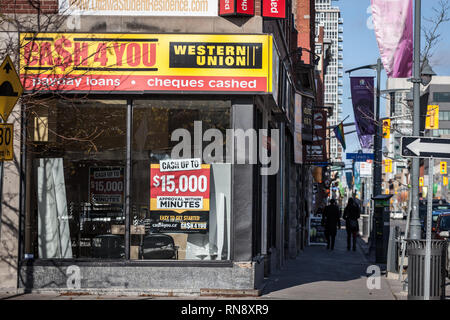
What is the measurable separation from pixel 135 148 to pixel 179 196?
3.98ft

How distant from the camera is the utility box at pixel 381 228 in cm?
2231

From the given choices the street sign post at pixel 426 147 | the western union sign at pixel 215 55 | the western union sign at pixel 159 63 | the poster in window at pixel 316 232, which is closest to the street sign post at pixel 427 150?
the street sign post at pixel 426 147

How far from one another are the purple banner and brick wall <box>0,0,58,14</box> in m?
18.6

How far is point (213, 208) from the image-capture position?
1395cm

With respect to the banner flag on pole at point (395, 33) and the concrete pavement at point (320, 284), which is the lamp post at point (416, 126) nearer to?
the banner flag on pole at point (395, 33)

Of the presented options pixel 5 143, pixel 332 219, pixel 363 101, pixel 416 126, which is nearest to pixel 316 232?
pixel 332 219

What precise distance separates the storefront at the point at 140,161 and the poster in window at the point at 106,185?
21 millimetres

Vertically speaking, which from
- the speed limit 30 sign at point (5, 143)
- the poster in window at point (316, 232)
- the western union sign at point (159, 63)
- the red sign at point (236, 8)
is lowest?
the poster in window at point (316, 232)

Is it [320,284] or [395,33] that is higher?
[395,33]

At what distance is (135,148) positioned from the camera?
13.9 meters

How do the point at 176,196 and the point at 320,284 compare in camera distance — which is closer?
the point at 176,196

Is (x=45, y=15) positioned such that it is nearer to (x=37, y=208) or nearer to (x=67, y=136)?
(x=67, y=136)

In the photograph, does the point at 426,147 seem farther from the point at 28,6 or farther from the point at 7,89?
the point at 28,6
